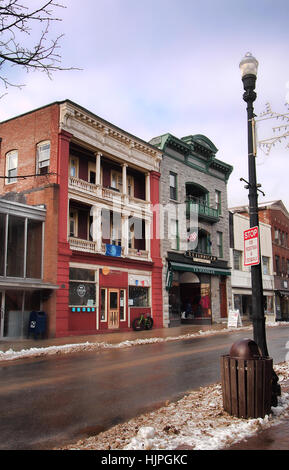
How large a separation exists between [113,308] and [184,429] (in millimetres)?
19390

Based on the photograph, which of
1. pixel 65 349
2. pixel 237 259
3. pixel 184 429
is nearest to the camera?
pixel 184 429

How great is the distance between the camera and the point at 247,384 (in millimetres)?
5684

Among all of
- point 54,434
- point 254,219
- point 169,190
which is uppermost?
point 169,190

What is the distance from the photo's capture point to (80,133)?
76.7 feet

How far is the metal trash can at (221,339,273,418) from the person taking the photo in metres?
5.68

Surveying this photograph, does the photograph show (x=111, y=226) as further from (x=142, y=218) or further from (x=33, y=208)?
(x=33, y=208)

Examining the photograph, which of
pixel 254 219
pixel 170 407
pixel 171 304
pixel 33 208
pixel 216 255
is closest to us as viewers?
pixel 170 407

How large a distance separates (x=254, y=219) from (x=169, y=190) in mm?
22719

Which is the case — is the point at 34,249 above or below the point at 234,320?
above

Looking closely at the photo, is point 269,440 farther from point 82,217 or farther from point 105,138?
point 105,138

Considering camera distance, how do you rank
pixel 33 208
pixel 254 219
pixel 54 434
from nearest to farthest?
1. pixel 54 434
2. pixel 254 219
3. pixel 33 208

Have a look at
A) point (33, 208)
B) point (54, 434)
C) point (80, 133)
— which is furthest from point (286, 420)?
point (80, 133)

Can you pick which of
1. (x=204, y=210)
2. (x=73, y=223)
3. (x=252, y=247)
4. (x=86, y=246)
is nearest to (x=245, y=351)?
(x=252, y=247)

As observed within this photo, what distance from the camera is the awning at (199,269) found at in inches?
1148
